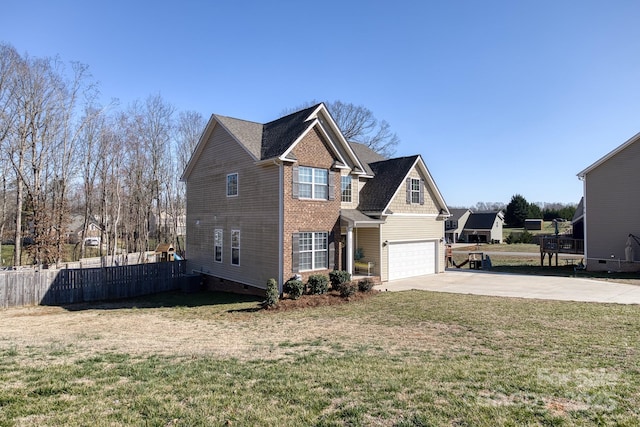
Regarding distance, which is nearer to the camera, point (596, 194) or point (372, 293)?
→ point (372, 293)

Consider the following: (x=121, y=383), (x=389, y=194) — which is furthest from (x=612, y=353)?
(x=389, y=194)

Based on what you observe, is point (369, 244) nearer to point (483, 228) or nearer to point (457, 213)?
point (483, 228)

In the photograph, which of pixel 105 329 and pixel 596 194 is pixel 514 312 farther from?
pixel 596 194

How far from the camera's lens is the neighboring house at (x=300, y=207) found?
16.2 metres

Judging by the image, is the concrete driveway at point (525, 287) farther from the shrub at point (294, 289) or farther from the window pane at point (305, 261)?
the shrub at point (294, 289)

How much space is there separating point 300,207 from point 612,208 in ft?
68.1

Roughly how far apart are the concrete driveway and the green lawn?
273 cm

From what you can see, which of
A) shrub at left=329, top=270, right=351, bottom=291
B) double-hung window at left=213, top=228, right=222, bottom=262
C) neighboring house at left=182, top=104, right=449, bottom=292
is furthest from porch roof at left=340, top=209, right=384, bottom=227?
double-hung window at left=213, top=228, right=222, bottom=262

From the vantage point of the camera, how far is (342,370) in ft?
21.1

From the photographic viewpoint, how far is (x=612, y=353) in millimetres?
7230

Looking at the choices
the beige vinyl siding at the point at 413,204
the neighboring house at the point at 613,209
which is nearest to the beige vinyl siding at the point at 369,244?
the beige vinyl siding at the point at 413,204

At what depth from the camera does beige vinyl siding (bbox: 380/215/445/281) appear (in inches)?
767

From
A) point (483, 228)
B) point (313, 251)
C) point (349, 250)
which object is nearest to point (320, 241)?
point (313, 251)

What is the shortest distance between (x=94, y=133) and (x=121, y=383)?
29832 millimetres
